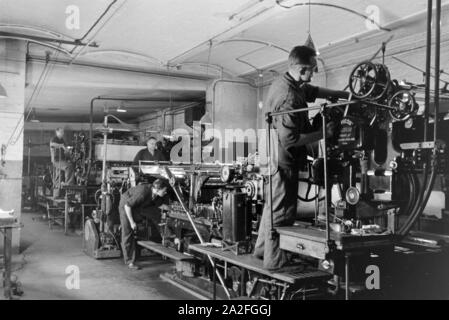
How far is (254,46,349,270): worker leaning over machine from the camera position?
361 centimetres

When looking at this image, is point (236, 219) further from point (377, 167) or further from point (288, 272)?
point (377, 167)

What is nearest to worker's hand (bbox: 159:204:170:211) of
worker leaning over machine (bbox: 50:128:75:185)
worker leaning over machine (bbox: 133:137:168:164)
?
worker leaning over machine (bbox: 133:137:168:164)

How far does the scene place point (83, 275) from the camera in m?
5.96

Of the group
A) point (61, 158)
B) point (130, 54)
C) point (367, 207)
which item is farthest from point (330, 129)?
point (61, 158)

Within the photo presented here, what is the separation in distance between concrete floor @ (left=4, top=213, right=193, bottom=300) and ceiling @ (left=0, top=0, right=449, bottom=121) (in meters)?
3.61

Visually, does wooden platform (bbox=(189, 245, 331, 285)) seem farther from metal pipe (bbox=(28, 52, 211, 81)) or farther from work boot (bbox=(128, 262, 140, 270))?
metal pipe (bbox=(28, 52, 211, 81))

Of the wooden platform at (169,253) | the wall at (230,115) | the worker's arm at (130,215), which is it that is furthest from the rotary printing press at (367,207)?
the wall at (230,115)

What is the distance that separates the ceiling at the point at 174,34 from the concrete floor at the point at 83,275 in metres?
3.61

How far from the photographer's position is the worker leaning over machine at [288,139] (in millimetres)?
3607

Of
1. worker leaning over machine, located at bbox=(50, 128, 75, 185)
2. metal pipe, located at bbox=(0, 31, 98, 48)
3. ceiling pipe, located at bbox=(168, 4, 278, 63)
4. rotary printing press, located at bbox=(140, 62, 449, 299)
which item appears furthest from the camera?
worker leaning over machine, located at bbox=(50, 128, 75, 185)

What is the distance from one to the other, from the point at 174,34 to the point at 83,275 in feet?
13.6
